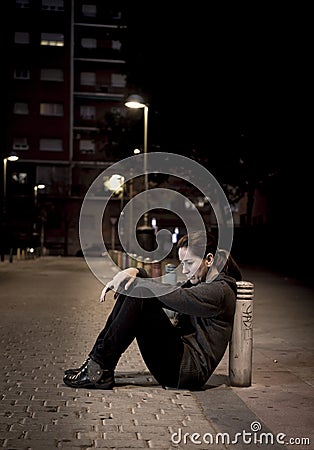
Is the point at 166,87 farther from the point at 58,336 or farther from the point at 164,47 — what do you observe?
the point at 58,336

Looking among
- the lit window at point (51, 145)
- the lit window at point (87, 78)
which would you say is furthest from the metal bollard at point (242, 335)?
the lit window at point (87, 78)

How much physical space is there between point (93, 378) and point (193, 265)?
1286mm

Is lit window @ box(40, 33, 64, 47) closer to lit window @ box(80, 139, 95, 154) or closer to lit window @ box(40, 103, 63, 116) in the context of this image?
lit window @ box(40, 103, 63, 116)

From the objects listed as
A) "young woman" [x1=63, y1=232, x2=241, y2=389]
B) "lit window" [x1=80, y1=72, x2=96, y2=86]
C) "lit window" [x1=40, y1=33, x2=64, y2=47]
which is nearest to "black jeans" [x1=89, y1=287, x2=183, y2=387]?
"young woman" [x1=63, y1=232, x2=241, y2=389]

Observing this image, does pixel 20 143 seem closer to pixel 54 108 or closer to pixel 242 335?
pixel 54 108

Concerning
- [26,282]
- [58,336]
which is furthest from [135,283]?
[26,282]

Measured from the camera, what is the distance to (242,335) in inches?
271

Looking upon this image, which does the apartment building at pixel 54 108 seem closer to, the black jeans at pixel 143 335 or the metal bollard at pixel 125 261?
the metal bollard at pixel 125 261

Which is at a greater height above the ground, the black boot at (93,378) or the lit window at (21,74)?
the lit window at (21,74)

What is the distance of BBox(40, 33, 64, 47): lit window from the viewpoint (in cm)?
7494

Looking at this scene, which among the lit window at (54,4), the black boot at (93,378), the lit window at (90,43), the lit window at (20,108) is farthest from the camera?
the lit window at (90,43)

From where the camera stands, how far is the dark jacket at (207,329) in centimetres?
622

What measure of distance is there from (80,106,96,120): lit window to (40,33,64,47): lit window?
263 inches

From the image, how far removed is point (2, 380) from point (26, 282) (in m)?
17.4
